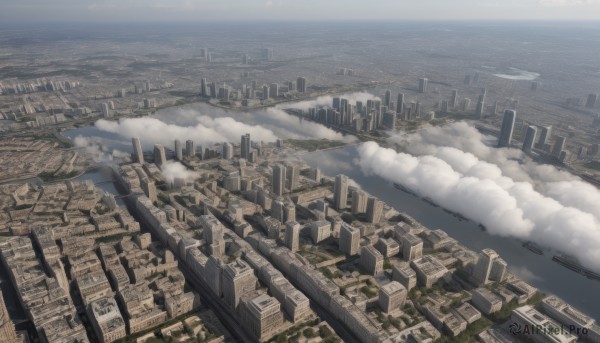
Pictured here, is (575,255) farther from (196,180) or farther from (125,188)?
(125,188)

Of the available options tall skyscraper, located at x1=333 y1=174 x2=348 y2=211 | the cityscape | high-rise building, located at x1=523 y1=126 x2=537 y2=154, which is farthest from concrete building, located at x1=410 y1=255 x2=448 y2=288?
high-rise building, located at x1=523 y1=126 x2=537 y2=154

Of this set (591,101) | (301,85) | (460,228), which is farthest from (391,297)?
(591,101)

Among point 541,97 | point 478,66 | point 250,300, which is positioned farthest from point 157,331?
point 478,66

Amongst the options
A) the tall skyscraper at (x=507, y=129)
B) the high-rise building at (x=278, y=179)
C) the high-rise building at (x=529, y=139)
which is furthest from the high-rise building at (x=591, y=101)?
the high-rise building at (x=278, y=179)

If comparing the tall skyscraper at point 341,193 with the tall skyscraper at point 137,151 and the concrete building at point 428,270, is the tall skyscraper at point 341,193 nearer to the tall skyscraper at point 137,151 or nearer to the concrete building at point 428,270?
the concrete building at point 428,270

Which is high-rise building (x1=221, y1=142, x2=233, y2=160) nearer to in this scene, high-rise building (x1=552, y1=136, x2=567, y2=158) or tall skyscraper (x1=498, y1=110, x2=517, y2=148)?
tall skyscraper (x1=498, y1=110, x2=517, y2=148)

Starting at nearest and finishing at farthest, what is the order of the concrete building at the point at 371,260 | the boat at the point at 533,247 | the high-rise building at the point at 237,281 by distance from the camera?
the high-rise building at the point at 237,281
the concrete building at the point at 371,260
the boat at the point at 533,247
